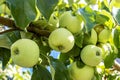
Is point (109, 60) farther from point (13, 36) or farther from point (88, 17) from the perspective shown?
point (13, 36)

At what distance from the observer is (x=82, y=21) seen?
45.8 inches

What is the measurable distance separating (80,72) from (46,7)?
29 centimetres

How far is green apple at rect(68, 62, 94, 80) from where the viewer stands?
1211 mm

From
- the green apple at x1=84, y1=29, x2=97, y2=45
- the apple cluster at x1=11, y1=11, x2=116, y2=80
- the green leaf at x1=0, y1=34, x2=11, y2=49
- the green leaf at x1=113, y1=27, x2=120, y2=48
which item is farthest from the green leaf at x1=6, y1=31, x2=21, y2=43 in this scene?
the green leaf at x1=113, y1=27, x2=120, y2=48

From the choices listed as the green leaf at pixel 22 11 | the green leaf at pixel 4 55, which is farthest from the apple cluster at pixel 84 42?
the green leaf at pixel 4 55

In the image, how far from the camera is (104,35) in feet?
4.02

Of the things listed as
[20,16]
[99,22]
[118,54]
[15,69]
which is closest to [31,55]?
[20,16]

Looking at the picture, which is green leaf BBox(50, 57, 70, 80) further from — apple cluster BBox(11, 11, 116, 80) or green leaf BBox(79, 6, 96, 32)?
green leaf BBox(79, 6, 96, 32)

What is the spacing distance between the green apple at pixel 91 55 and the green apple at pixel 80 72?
0.03 meters

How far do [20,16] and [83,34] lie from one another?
0.26 m

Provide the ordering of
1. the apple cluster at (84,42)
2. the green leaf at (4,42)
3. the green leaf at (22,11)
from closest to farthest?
1. the green leaf at (22,11)
2. the apple cluster at (84,42)
3. the green leaf at (4,42)

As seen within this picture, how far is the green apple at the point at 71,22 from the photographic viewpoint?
1147 millimetres

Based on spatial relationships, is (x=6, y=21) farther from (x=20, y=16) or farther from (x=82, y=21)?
(x=82, y=21)

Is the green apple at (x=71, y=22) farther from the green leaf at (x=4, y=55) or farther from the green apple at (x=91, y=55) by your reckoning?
the green leaf at (x=4, y=55)
